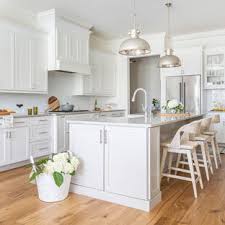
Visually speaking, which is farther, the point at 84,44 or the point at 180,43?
the point at 180,43

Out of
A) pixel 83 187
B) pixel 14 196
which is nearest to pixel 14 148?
pixel 14 196

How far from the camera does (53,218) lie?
2.31 metres

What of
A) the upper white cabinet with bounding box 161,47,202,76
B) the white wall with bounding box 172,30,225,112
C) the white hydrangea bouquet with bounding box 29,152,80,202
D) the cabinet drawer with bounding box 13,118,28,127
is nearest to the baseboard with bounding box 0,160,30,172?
the cabinet drawer with bounding box 13,118,28,127

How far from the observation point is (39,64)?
186 inches

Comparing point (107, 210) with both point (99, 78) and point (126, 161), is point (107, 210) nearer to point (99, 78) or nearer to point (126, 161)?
point (126, 161)

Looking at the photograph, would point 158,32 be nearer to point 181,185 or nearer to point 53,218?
point 181,185

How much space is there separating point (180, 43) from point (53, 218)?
5482 millimetres

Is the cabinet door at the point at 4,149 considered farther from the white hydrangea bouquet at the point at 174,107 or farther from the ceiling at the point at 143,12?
the white hydrangea bouquet at the point at 174,107

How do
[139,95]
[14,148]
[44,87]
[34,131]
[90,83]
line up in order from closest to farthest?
[14,148]
[34,131]
[44,87]
[90,83]
[139,95]

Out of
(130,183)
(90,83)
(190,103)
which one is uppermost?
(90,83)

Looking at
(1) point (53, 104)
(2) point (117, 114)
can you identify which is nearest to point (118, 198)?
(1) point (53, 104)

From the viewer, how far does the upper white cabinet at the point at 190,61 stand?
5.85 m

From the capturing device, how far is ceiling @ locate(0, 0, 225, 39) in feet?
14.4

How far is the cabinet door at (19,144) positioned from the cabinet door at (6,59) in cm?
75
